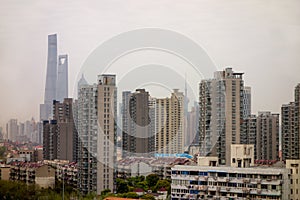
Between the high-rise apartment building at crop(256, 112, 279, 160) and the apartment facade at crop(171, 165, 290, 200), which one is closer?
the apartment facade at crop(171, 165, 290, 200)

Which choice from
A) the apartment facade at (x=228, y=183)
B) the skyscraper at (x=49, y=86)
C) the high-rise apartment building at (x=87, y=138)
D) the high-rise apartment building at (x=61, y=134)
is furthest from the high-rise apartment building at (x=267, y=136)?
the skyscraper at (x=49, y=86)

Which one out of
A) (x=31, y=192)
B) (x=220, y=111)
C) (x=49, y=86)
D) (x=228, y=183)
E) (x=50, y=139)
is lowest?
(x=31, y=192)

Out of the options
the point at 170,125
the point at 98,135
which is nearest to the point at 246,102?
the point at 170,125

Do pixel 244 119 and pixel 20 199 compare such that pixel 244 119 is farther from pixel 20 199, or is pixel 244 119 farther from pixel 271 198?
pixel 20 199

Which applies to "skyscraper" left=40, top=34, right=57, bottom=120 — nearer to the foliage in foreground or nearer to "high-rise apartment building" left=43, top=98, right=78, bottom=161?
"high-rise apartment building" left=43, top=98, right=78, bottom=161

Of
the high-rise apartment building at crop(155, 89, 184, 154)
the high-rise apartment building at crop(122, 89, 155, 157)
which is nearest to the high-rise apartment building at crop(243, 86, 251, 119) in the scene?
the high-rise apartment building at crop(155, 89, 184, 154)

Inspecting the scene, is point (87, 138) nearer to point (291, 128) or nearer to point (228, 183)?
point (228, 183)

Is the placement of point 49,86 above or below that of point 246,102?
above
